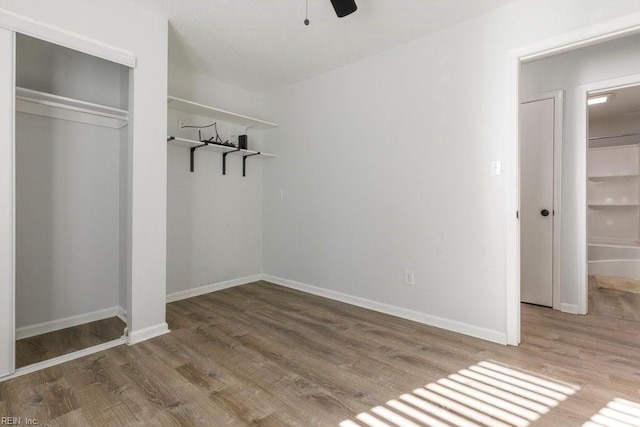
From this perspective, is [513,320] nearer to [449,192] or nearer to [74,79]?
[449,192]

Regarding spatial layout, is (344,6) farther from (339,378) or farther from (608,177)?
(608,177)

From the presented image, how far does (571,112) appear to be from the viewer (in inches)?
122

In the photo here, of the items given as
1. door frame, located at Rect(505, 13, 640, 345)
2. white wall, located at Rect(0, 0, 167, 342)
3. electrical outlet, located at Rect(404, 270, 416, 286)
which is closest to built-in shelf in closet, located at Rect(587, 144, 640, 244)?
door frame, located at Rect(505, 13, 640, 345)

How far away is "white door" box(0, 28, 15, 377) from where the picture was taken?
6.02 ft

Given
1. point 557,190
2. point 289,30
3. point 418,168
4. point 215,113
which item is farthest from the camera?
point 215,113

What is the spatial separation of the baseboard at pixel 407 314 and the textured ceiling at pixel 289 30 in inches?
96.3

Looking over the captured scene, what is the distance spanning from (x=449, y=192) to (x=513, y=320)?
1.08 meters

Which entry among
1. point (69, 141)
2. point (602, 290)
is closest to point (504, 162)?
point (602, 290)

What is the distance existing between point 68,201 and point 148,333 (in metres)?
1.28

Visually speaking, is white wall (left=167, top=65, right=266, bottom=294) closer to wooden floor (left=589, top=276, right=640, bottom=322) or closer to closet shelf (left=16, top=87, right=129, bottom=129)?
closet shelf (left=16, top=87, right=129, bottom=129)

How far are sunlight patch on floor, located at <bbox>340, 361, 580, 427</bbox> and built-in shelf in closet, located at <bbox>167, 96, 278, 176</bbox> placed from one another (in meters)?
2.81

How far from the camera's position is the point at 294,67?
11.5 feet

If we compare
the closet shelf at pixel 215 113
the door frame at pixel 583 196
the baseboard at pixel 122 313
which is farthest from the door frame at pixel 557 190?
the baseboard at pixel 122 313

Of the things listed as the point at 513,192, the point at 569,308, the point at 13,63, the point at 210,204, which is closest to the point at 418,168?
the point at 513,192
